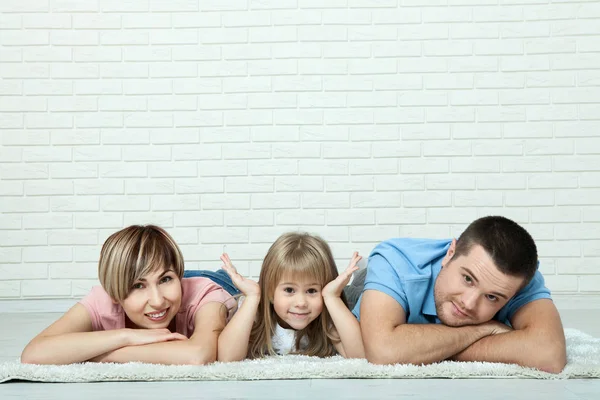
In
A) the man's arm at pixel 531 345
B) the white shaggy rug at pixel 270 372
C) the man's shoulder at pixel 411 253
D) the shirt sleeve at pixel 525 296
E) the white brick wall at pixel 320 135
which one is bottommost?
the white shaggy rug at pixel 270 372

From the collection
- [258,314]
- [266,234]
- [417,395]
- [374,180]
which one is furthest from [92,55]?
[417,395]

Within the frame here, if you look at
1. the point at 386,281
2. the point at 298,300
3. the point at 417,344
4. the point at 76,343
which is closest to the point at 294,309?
the point at 298,300

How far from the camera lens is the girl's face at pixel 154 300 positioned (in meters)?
2.46

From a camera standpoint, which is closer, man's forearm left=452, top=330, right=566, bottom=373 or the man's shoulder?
man's forearm left=452, top=330, right=566, bottom=373

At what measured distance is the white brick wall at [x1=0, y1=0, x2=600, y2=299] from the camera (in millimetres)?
4320

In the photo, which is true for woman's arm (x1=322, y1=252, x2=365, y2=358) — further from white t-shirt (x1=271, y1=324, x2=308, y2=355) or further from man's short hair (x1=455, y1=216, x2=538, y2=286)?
man's short hair (x1=455, y1=216, x2=538, y2=286)

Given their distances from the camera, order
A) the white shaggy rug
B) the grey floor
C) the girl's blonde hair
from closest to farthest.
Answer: the grey floor < the white shaggy rug < the girl's blonde hair

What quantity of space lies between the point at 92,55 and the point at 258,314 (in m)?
2.39

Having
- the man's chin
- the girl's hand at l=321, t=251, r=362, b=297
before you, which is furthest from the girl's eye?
the girl's hand at l=321, t=251, r=362, b=297

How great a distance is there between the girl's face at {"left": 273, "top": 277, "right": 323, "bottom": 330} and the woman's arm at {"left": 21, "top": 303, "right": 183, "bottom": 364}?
1.21 feet

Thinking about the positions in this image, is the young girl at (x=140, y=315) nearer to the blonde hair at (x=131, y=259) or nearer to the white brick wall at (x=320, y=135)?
the blonde hair at (x=131, y=259)

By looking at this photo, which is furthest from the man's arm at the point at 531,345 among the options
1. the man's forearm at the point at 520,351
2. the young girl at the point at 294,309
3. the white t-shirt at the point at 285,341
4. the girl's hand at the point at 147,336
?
the girl's hand at the point at 147,336

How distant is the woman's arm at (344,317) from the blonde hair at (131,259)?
0.51 metres

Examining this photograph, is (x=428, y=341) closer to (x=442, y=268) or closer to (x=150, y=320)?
(x=442, y=268)
